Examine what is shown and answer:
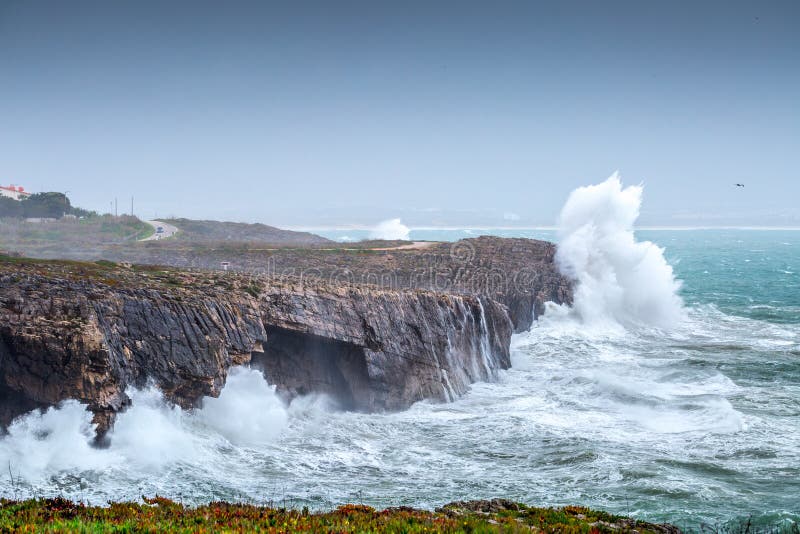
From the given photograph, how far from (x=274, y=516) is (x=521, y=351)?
36.3 meters

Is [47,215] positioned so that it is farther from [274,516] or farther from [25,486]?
[274,516]

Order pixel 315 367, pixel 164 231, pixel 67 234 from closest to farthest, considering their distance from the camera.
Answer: pixel 315 367 < pixel 67 234 < pixel 164 231

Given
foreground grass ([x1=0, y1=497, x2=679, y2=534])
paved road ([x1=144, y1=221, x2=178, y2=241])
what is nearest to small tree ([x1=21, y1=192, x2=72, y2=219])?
paved road ([x1=144, y1=221, x2=178, y2=241])

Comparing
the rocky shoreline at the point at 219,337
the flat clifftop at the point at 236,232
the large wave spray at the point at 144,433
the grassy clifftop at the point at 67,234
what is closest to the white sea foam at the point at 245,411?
the large wave spray at the point at 144,433

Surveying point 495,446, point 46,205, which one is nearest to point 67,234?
point 46,205

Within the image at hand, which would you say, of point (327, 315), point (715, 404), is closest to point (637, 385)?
point (715, 404)

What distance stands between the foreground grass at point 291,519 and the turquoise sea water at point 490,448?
134 inches

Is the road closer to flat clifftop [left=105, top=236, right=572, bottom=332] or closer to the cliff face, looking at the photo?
flat clifftop [left=105, top=236, right=572, bottom=332]

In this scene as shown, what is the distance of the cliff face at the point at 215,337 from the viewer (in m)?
23.5

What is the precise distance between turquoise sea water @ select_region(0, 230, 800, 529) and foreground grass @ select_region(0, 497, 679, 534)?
3.40 metres

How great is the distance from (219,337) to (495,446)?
485 inches

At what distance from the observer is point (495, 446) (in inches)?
1096

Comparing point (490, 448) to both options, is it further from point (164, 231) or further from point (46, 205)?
point (46, 205)

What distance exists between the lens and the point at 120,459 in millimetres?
23422
